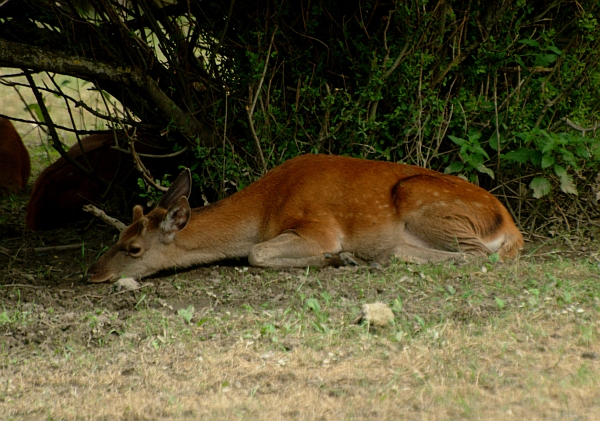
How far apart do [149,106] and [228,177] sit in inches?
36.1

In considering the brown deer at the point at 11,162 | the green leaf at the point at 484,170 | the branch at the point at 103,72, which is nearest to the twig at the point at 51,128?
the branch at the point at 103,72

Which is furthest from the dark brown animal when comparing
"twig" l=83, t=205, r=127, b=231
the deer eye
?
the deer eye

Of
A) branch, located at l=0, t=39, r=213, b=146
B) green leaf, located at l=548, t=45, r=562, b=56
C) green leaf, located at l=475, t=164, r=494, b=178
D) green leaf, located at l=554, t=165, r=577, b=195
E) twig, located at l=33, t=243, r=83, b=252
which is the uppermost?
branch, located at l=0, t=39, r=213, b=146

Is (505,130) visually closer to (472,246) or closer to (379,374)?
(472,246)

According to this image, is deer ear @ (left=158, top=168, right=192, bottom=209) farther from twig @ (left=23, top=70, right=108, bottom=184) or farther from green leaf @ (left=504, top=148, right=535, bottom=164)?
green leaf @ (left=504, top=148, right=535, bottom=164)

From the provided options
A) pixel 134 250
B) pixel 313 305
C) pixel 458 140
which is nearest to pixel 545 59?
pixel 458 140

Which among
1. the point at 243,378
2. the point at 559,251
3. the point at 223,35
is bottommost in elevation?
the point at 559,251

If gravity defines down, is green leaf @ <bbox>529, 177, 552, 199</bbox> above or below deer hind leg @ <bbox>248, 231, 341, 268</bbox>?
below

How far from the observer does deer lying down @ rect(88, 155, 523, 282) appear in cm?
748

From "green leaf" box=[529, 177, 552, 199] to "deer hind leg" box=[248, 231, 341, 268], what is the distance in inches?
78.6

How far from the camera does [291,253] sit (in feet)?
24.3

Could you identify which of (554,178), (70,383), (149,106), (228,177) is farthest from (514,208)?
(70,383)

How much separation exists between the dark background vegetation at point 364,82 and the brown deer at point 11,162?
324 centimetres

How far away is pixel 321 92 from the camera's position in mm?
8297
